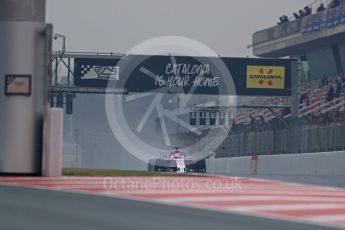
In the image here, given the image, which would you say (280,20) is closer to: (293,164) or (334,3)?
(334,3)

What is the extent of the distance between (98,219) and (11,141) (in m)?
8.03

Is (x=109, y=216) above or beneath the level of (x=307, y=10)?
beneath

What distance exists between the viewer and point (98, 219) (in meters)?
9.17

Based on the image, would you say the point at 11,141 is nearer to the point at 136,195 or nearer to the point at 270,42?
the point at 136,195

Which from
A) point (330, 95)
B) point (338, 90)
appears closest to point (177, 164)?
point (330, 95)

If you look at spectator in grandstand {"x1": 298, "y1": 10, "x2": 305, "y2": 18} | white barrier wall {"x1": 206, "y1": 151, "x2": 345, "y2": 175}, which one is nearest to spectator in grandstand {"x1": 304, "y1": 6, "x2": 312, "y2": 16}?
spectator in grandstand {"x1": 298, "y1": 10, "x2": 305, "y2": 18}

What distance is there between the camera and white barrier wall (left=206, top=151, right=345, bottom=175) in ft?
82.4

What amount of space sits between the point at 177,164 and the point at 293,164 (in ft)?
45.4

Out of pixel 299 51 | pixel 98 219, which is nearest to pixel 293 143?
pixel 98 219

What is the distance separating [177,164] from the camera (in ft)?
138

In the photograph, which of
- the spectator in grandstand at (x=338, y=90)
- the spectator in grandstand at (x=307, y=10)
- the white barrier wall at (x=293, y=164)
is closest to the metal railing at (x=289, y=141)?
the white barrier wall at (x=293, y=164)

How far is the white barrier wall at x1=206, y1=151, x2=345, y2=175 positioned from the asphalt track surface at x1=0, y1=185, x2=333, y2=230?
571 inches

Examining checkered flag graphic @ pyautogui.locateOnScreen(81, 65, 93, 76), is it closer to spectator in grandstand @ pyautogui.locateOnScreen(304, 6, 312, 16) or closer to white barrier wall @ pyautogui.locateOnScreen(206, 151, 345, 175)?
spectator in grandstand @ pyautogui.locateOnScreen(304, 6, 312, 16)

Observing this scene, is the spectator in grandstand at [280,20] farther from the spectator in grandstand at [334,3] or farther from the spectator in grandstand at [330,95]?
the spectator in grandstand at [330,95]
